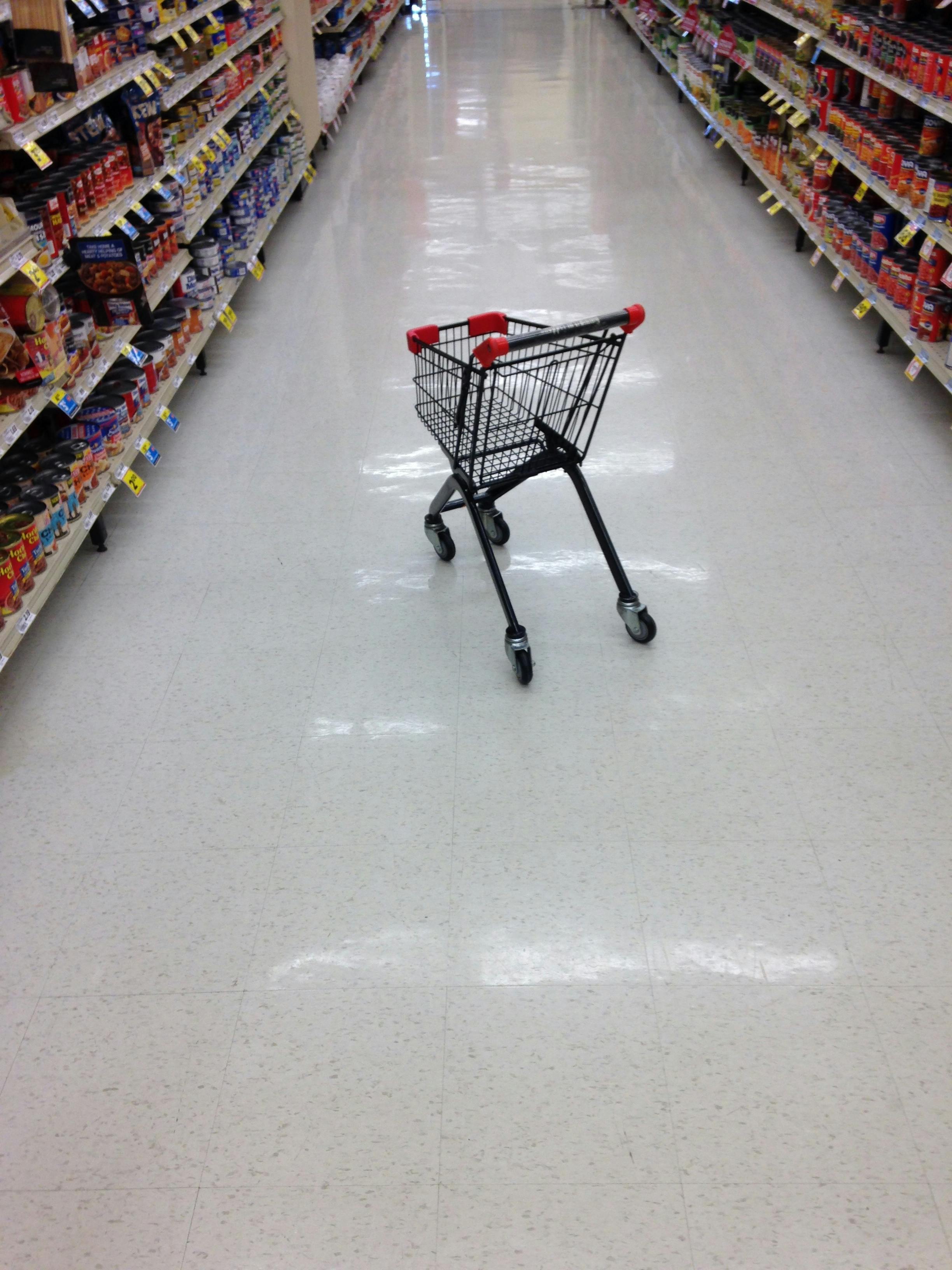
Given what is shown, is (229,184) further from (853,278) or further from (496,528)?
(853,278)

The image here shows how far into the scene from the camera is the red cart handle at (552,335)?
246cm

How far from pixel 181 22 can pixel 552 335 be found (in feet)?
9.84

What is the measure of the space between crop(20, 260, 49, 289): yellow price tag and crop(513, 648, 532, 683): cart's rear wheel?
170 centimetres

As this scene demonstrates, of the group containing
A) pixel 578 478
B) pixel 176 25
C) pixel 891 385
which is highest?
pixel 176 25

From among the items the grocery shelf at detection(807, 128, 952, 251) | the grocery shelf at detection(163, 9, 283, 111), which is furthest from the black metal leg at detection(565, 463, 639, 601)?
the grocery shelf at detection(163, 9, 283, 111)

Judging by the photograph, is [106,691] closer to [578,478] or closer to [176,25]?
[578,478]

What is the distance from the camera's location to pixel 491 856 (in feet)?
7.98

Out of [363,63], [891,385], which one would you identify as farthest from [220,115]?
[363,63]

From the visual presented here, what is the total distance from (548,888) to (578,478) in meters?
1.16

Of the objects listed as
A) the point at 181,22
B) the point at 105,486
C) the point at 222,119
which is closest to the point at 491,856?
the point at 105,486

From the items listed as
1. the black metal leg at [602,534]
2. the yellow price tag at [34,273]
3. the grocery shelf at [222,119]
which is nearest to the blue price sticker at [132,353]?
the yellow price tag at [34,273]

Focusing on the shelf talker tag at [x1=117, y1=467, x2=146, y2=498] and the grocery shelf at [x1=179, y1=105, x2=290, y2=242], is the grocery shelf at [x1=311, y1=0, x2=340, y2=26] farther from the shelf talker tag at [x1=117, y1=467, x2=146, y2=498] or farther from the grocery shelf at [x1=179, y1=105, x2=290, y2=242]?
the shelf talker tag at [x1=117, y1=467, x2=146, y2=498]

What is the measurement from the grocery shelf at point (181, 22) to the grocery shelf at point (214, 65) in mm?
179

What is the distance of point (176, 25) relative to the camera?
4352 mm
